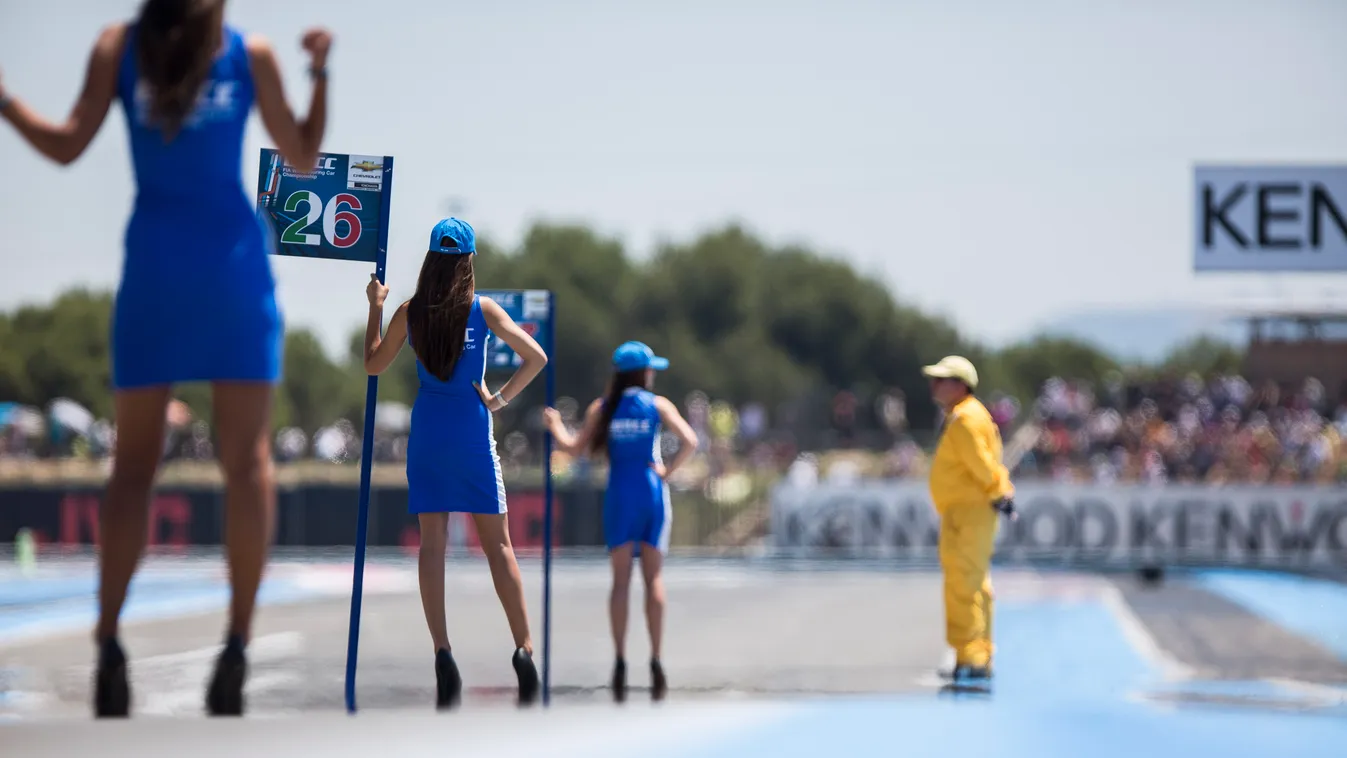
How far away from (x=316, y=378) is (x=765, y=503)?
72668mm

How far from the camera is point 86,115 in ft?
13.2

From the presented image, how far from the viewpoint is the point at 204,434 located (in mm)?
37688

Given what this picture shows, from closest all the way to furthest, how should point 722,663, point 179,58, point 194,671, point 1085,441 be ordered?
point 179,58
point 194,671
point 722,663
point 1085,441

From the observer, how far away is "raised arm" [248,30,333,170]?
13.1 feet

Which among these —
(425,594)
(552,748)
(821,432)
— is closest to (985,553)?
(425,594)

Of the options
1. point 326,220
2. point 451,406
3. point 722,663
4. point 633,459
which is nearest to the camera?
point 326,220

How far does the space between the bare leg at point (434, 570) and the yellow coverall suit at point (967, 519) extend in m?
4.71

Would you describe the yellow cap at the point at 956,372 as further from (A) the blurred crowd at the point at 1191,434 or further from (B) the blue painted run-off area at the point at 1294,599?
(A) the blurred crowd at the point at 1191,434

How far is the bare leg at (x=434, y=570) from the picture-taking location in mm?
6375

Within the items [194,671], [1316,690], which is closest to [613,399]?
[194,671]

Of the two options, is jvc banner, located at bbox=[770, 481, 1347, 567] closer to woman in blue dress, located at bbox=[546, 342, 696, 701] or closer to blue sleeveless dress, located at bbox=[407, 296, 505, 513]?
woman in blue dress, located at bbox=[546, 342, 696, 701]

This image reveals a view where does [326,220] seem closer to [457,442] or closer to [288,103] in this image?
[457,442]

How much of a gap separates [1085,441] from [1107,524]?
5.11 metres

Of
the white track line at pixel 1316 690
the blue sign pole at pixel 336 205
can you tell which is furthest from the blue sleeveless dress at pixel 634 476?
the blue sign pole at pixel 336 205
